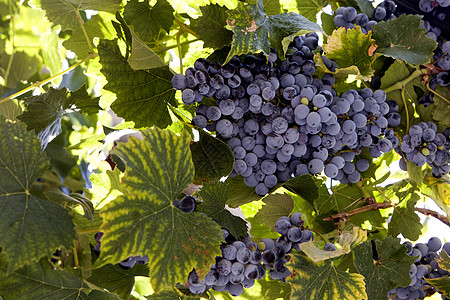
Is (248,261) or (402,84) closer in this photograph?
(248,261)

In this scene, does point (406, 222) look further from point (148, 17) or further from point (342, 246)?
point (148, 17)

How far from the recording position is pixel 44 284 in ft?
1.65

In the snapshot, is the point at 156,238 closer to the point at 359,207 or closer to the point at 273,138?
the point at 273,138

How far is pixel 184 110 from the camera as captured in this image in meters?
0.73

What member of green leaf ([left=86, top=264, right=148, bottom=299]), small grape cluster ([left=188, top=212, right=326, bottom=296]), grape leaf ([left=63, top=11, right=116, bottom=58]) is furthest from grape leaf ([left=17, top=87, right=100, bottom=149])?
small grape cluster ([left=188, top=212, right=326, bottom=296])

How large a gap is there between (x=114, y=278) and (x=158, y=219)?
0.50 feet

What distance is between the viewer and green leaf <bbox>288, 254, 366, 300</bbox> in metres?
0.54

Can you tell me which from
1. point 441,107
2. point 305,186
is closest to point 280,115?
point 305,186

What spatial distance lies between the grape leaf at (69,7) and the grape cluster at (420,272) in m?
0.63

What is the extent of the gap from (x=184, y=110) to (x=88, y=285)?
34cm

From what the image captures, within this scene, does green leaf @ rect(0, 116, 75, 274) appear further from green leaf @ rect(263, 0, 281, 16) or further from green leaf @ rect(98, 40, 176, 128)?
green leaf @ rect(263, 0, 281, 16)

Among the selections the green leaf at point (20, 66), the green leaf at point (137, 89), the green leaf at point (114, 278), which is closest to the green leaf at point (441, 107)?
the green leaf at point (137, 89)

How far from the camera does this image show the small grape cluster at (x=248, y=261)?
514 mm

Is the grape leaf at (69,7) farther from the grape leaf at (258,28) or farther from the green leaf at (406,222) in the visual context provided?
the green leaf at (406,222)
